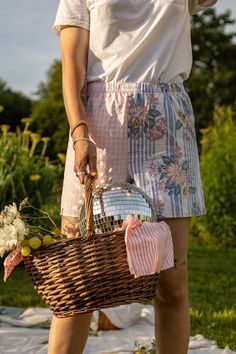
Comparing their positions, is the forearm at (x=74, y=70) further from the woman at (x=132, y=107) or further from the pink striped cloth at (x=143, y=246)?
the pink striped cloth at (x=143, y=246)

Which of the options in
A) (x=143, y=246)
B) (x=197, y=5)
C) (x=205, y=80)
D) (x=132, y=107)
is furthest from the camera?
(x=205, y=80)

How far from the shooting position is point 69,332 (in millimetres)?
2049

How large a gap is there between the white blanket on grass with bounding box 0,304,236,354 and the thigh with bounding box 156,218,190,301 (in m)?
1.14

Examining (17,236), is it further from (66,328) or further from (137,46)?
(137,46)

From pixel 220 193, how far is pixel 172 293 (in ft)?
17.1

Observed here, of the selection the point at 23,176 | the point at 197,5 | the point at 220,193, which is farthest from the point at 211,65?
the point at 197,5

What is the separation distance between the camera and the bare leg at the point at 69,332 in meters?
2.05

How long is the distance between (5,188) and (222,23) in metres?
25.3

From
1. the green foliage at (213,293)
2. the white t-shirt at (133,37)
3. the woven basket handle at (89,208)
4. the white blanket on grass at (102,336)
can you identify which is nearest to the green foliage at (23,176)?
the green foliage at (213,293)

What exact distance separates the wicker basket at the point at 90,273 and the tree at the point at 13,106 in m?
23.1

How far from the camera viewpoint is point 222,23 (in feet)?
97.5

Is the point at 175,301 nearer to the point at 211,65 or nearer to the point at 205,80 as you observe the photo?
the point at 205,80

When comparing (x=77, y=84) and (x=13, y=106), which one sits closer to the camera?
(x=77, y=84)

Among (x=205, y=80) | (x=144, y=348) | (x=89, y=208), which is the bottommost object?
(x=144, y=348)
